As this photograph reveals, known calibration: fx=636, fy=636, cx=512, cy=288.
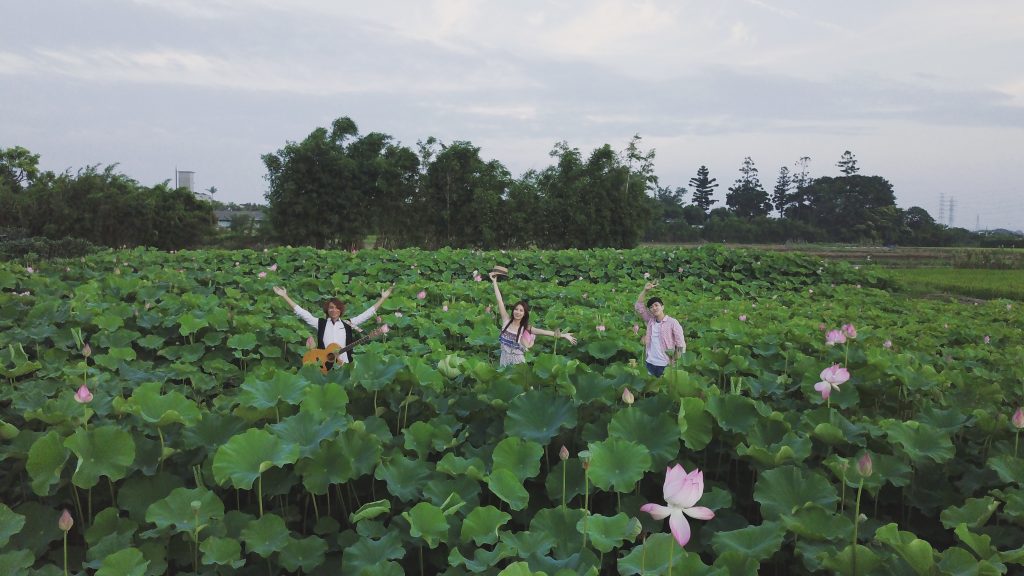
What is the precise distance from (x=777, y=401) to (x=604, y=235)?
23.9 metres

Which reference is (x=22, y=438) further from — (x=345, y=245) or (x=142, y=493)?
(x=345, y=245)

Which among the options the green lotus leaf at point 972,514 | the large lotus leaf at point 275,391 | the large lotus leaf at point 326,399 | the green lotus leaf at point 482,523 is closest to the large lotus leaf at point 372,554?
the green lotus leaf at point 482,523

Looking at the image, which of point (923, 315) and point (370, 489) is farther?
point (923, 315)

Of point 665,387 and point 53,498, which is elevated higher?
point 665,387

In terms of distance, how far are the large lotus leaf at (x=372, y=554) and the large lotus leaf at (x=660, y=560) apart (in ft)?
1.79

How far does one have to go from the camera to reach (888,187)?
59.6 metres

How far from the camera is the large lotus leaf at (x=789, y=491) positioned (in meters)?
1.69

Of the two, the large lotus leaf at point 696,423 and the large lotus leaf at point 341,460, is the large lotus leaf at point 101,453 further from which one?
the large lotus leaf at point 696,423

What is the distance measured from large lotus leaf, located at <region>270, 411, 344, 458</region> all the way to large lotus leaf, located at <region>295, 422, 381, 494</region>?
3 cm

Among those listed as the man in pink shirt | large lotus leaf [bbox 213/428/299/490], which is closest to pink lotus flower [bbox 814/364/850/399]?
large lotus leaf [bbox 213/428/299/490]

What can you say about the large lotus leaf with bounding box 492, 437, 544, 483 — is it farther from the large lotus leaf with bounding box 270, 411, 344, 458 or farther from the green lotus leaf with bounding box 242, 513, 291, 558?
the green lotus leaf with bounding box 242, 513, 291, 558

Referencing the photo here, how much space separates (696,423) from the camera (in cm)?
198

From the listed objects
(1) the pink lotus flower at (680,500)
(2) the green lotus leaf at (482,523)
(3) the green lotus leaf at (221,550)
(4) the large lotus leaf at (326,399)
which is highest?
(1) the pink lotus flower at (680,500)

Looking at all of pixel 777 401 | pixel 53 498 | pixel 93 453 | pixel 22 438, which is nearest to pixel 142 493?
pixel 93 453
